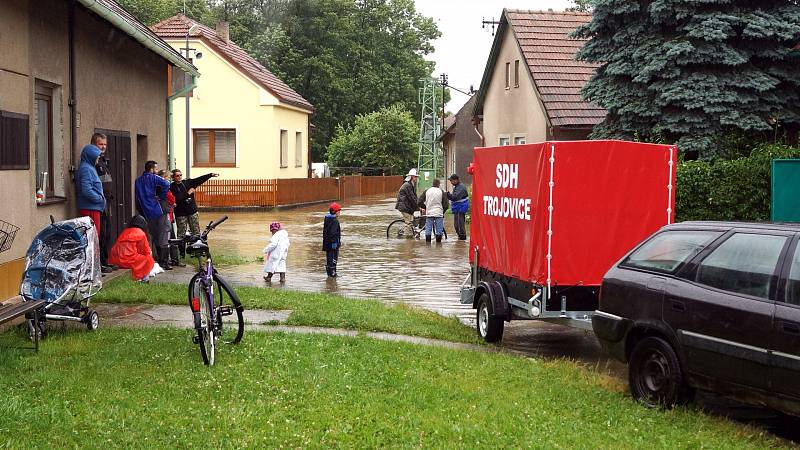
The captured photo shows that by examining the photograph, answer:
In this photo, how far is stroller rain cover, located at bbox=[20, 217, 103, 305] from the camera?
32.5ft

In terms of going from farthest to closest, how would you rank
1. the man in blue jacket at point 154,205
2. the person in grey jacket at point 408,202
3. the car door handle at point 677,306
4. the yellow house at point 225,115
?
the yellow house at point 225,115 → the person in grey jacket at point 408,202 → the man in blue jacket at point 154,205 → the car door handle at point 677,306

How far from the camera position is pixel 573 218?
10453mm

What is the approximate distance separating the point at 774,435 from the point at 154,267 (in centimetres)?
865

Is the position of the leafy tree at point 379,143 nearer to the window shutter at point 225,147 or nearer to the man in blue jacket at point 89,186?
the window shutter at point 225,147

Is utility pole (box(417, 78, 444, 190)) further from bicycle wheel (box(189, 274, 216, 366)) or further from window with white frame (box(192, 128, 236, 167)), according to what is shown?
bicycle wheel (box(189, 274, 216, 366))

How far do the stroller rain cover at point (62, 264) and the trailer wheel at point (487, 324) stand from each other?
430cm

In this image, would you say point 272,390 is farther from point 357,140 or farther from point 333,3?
point 333,3

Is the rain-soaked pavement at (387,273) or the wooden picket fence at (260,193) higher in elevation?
the wooden picket fence at (260,193)

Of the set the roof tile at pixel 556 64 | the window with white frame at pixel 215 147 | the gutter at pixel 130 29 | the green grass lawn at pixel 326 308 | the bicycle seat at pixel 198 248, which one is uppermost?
the roof tile at pixel 556 64

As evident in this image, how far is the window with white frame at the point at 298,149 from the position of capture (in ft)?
160

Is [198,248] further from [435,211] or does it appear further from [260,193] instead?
[260,193]

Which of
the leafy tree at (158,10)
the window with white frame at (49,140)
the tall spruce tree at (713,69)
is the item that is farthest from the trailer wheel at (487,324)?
the leafy tree at (158,10)

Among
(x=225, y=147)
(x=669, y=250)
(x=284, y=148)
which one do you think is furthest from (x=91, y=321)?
(x=284, y=148)

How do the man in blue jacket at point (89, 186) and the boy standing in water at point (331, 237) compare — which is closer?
the man in blue jacket at point (89, 186)
